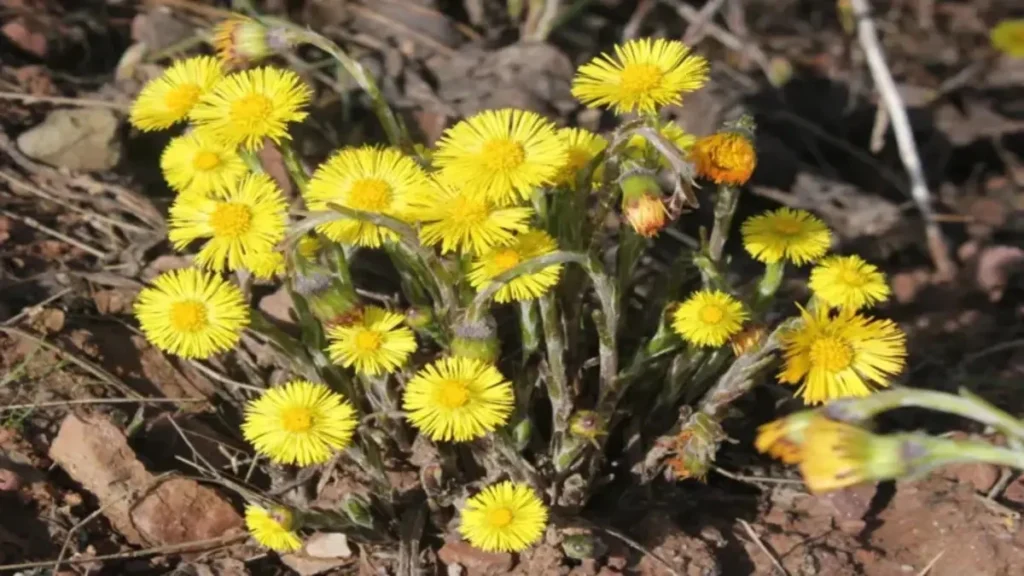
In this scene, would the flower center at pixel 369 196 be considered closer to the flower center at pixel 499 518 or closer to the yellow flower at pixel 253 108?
the yellow flower at pixel 253 108

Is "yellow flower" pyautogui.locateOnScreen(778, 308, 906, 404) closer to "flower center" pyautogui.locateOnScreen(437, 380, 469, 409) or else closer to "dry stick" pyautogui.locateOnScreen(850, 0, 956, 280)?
"flower center" pyautogui.locateOnScreen(437, 380, 469, 409)

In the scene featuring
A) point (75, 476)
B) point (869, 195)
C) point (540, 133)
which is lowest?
point (75, 476)

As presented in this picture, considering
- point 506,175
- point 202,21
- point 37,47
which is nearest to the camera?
point 506,175

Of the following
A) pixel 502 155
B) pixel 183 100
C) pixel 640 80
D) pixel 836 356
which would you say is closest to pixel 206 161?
pixel 183 100

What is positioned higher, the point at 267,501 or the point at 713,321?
the point at 713,321

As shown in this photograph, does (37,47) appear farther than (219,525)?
Yes

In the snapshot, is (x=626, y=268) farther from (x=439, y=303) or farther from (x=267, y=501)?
(x=267, y=501)

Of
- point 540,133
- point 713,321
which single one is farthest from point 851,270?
point 540,133

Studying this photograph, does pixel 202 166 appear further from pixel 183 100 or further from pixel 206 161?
pixel 183 100
